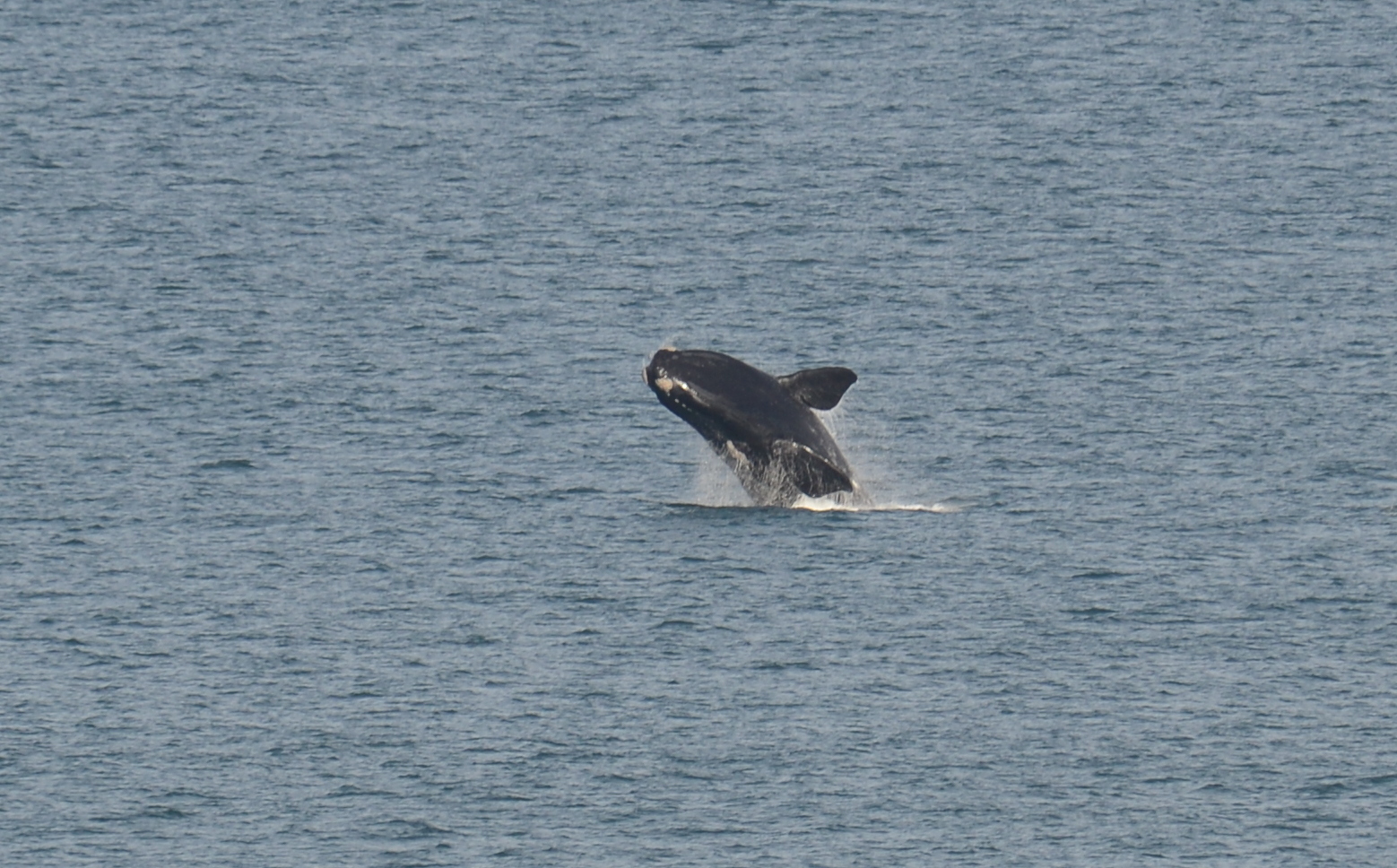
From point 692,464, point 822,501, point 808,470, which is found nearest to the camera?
point 808,470

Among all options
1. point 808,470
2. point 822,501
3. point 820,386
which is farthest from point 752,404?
point 822,501

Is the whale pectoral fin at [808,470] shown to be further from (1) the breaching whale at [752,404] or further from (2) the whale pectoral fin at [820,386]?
(2) the whale pectoral fin at [820,386]

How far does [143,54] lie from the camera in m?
155

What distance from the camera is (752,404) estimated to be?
66062mm

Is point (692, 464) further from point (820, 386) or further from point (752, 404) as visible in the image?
point (820, 386)

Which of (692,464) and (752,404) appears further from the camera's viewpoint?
(692,464)

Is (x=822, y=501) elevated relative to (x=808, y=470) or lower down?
lower down

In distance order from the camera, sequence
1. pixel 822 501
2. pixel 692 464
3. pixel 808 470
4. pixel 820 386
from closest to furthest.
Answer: pixel 820 386 < pixel 808 470 < pixel 822 501 < pixel 692 464

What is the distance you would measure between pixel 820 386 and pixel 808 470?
2.59 metres

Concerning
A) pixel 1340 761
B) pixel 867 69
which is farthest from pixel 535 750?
pixel 867 69

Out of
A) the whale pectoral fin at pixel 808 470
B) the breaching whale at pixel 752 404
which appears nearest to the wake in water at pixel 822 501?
the whale pectoral fin at pixel 808 470

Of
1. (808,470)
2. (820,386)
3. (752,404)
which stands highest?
(820,386)

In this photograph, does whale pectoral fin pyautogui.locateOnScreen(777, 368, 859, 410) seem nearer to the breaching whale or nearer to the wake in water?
the breaching whale

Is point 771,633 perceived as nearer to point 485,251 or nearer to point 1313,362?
point 1313,362
